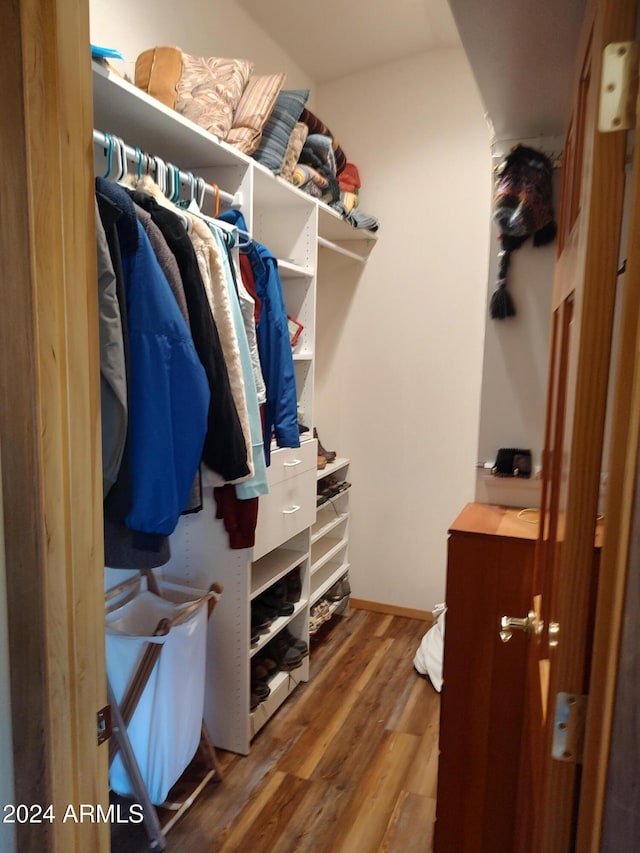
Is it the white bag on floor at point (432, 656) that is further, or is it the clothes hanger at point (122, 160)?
the white bag on floor at point (432, 656)

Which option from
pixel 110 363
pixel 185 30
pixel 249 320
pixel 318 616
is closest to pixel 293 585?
pixel 318 616

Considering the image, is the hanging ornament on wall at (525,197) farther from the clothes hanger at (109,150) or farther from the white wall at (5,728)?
the white wall at (5,728)

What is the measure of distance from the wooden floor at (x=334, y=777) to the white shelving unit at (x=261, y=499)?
12 centimetres

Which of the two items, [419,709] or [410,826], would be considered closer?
[410,826]

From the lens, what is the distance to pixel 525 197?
1.68m

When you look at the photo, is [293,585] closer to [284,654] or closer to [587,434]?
[284,654]

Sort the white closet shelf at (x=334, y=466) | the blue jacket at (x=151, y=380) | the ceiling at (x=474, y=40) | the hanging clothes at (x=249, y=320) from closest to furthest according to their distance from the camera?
the ceiling at (x=474, y=40), the blue jacket at (x=151, y=380), the hanging clothes at (x=249, y=320), the white closet shelf at (x=334, y=466)

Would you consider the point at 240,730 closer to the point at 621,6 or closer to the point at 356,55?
the point at 621,6

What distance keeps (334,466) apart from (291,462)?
824 millimetres

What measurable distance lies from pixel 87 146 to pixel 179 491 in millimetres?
795

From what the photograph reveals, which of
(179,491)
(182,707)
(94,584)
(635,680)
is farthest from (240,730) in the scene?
(635,680)

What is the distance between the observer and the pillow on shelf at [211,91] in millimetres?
1762

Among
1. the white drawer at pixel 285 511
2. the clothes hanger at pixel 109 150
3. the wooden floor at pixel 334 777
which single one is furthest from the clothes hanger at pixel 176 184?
the wooden floor at pixel 334 777

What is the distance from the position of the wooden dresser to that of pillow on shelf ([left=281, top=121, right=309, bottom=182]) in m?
1.52
